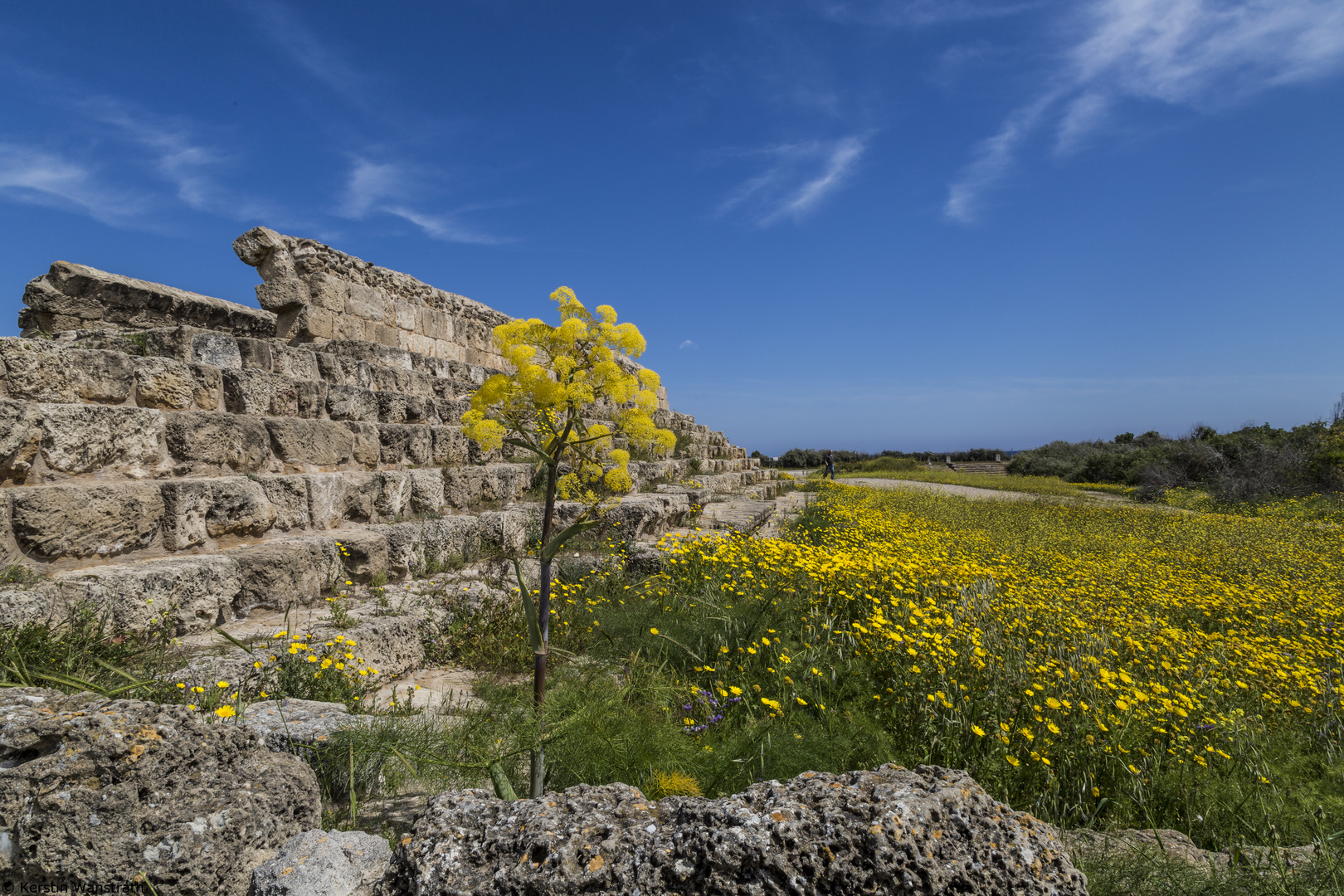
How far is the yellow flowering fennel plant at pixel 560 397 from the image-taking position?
2.05m

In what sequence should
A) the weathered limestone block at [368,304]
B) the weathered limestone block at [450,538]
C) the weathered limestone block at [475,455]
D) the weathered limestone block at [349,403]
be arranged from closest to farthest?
the weathered limestone block at [450,538] < the weathered limestone block at [349,403] < the weathered limestone block at [475,455] < the weathered limestone block at [368,304]

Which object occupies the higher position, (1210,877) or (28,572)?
(28,572)

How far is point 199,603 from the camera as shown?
11.0 feet

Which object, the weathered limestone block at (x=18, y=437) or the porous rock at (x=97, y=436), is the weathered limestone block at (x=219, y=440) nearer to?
the porous rock at (x=97, y=436)

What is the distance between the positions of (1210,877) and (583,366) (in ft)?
7.95

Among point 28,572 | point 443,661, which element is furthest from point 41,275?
point 443,661

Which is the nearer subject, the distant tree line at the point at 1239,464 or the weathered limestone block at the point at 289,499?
the weathered limestone block at the point at 289,499

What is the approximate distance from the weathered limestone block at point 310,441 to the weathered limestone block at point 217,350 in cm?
89

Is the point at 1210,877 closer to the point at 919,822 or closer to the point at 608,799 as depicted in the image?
the point at 919,822

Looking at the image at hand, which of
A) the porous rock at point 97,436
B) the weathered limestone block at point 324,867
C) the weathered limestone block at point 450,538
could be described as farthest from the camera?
the weathered limestone block at point 450,538

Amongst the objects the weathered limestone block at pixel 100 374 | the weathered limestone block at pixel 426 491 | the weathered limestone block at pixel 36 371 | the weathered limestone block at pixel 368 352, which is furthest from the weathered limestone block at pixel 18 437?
the weathered limestone block at pixel 368 352

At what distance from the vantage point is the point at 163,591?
3184 millimetres

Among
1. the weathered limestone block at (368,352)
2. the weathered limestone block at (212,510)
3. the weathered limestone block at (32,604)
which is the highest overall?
the weathered limestone block at (368,352)

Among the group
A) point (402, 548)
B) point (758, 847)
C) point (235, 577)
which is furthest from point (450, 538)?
point (758, 847)
